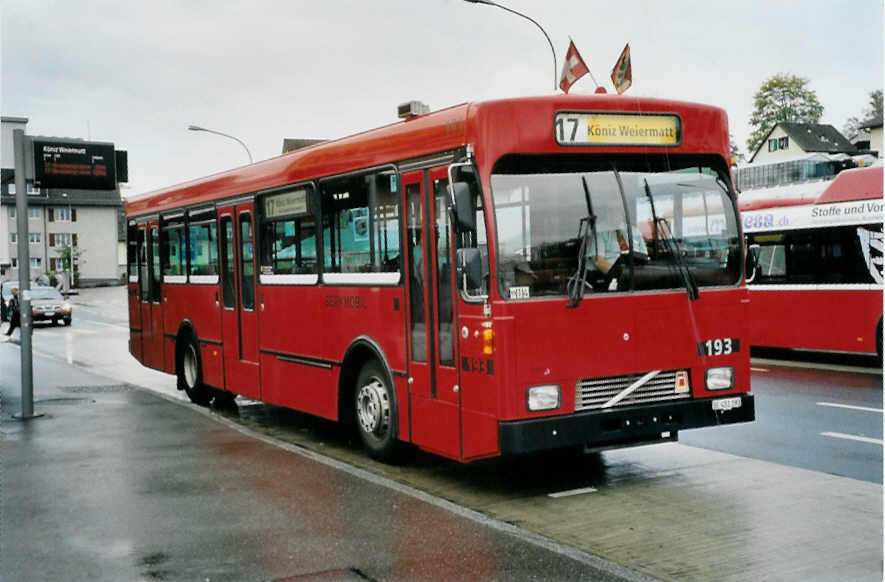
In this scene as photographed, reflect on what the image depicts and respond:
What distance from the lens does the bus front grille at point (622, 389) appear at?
299 inches

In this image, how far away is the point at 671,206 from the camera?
26.0 ft

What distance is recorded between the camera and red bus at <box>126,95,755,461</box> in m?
7.42

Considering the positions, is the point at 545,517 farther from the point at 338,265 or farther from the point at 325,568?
the point at 338,265

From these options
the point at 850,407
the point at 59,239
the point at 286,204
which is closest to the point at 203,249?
the point at 286,204

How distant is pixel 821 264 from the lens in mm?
17641

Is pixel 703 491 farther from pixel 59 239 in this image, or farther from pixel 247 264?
pixel 59 239

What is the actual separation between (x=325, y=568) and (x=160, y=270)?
1018cm

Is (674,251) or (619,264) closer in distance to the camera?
(619,264)

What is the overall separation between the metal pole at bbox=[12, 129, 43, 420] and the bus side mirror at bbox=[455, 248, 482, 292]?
238 inches

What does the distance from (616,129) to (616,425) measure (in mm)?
2264

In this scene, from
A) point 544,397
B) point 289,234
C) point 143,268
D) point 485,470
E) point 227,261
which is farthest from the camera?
point 143,268

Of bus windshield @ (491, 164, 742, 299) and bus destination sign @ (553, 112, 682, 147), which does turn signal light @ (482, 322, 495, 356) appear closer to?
bus windshield @ (491, 164, 742, 299)

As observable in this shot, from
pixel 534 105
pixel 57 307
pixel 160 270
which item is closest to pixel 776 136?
pixel 57 307

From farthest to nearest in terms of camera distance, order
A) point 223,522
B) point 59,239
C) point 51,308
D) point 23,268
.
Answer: point 59,239
point 51,308
point 23,268
point 223,522
